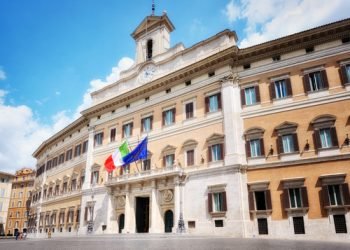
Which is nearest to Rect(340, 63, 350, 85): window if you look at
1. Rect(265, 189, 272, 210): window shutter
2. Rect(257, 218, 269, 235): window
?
Rect(265, 189, 272, 210): window shutter

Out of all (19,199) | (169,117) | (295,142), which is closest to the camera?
(295,142)

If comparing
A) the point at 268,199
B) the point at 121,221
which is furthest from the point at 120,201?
the point at 268,199

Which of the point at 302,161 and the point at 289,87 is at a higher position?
the point at 289,87

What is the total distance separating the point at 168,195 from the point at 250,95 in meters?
9.72

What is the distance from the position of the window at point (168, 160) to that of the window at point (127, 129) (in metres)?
5.37

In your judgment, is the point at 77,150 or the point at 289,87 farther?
the point at 77,150

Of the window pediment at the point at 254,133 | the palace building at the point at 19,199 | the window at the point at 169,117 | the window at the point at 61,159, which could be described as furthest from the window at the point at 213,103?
the palace building at the point at 19,199

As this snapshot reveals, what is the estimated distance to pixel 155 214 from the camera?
23.4 metres

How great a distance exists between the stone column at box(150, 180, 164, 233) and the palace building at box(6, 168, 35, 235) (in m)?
50.0

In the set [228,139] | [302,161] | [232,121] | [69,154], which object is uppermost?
[69,154]

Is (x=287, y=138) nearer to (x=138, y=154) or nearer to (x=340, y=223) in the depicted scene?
(x=340, y=223)

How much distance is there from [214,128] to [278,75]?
19.2ft

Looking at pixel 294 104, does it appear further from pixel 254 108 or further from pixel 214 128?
pixel 214 128

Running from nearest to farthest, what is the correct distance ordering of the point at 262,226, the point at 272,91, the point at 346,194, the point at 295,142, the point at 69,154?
the point at 346,194, the point at 262,226, the point at 295,142, the point at 272,91, the point at 69,154
